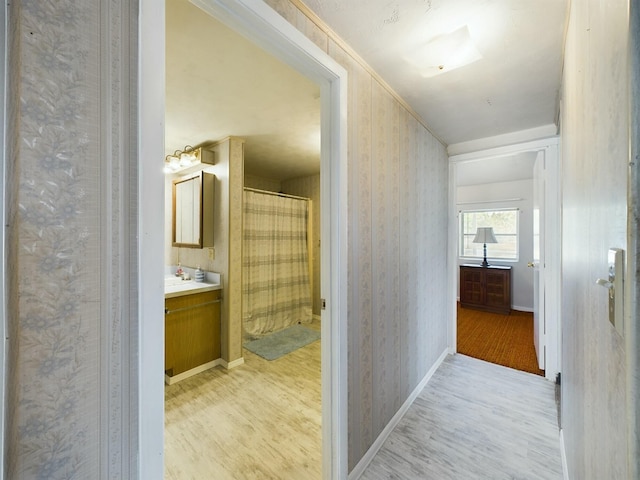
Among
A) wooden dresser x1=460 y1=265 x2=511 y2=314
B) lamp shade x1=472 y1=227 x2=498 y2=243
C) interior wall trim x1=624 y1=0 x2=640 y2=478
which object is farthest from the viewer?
lamp shade x1=472 y1=227 x2=498 y2=243

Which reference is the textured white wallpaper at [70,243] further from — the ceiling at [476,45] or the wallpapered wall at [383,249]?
the ceiling at [476,45]

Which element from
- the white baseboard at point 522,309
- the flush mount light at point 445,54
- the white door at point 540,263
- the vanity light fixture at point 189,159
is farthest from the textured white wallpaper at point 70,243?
the white baseboard at point 522,309

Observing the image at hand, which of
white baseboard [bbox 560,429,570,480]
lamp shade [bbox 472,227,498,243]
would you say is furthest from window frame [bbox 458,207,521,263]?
white baseboard [bbox 560,429,570,480]

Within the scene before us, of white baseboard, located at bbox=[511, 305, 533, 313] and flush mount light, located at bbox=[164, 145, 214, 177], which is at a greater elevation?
flush mount light, located at bbox=[164, 145, 214, 177]

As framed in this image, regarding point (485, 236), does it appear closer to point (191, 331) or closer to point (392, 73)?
point (392, 73)

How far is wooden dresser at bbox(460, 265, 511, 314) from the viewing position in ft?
14.1

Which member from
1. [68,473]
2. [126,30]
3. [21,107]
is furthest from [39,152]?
[68,473]

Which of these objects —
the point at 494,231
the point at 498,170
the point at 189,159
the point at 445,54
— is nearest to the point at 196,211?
the point at 189,159

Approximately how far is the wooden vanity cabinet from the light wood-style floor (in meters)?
0.16

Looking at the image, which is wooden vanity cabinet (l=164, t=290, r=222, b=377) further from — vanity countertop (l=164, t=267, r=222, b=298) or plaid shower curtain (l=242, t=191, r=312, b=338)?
plaid shower curtain (l=242, t=191, r=312, b=338)

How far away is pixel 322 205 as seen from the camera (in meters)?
1.35

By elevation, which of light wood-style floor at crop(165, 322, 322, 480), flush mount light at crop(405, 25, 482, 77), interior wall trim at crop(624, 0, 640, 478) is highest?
flush mount light at crop(405, 25, 482, 77)

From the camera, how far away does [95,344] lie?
0.60 meters

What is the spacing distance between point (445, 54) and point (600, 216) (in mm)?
1222
